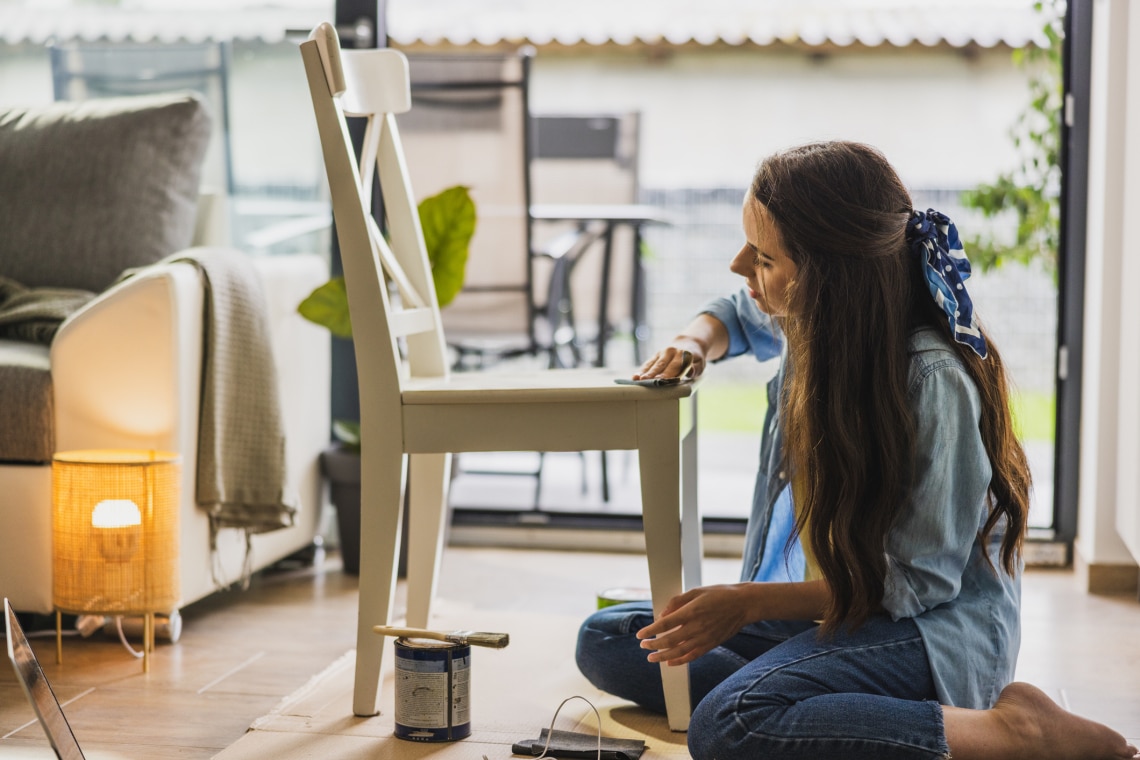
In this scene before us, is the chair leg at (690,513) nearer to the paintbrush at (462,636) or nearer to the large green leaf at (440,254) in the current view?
the paintbrush at (462,636)

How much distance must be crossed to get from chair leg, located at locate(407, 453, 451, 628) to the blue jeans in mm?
588

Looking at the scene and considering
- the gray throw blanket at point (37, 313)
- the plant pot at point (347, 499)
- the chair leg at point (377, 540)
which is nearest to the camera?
the chair leg at point (377, 540)

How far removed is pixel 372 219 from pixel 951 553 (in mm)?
857

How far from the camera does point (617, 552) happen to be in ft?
9.37

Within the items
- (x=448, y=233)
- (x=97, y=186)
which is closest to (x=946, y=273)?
(x=448, y=233)

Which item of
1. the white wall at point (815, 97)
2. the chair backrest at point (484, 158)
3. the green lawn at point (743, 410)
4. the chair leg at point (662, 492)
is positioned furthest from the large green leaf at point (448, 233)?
the green lawn at point (743, 410)

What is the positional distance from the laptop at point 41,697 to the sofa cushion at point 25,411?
0.66 meters

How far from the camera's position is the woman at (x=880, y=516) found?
133 centimetres

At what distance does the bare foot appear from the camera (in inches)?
52.7

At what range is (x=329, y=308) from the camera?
7.77ft

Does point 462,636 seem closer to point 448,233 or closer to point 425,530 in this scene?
point 425,530

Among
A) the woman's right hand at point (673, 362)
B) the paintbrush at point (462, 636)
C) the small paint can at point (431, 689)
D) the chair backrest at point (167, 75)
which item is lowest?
the small paint can at point (431, 689)

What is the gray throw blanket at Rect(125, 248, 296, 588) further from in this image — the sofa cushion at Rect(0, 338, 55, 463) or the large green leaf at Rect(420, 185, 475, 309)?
the large green leaf at Rect(420, 185, 475, 309)

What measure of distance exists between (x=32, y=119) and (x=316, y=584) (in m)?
1.08
